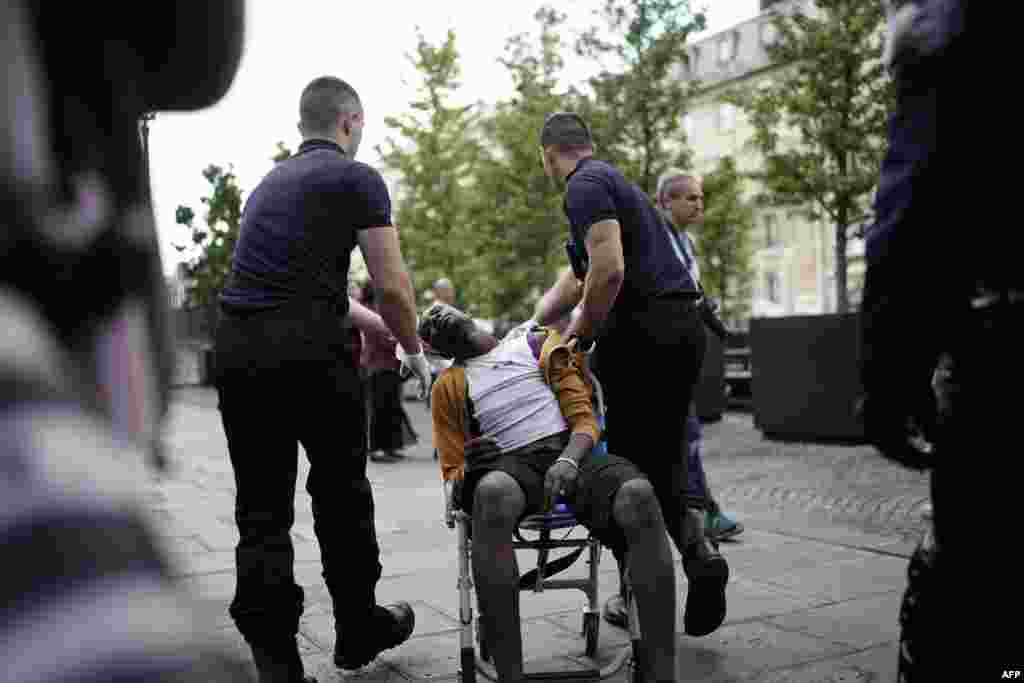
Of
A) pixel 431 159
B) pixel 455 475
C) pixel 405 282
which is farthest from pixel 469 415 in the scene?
pixel 431 159

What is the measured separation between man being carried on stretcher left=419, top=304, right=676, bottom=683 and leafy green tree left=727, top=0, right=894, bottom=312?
16.0 meters

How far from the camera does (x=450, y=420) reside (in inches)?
146

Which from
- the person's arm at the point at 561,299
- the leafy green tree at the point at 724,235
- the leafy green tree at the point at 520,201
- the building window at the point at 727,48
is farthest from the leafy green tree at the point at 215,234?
the building window at the point at 727,48

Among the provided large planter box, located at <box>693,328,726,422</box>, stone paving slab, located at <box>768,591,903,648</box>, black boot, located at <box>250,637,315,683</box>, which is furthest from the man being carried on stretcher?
Answer: large planter box, located at <box>693,328,726,422</box>

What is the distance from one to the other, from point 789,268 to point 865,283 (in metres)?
48.2

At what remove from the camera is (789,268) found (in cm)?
4841

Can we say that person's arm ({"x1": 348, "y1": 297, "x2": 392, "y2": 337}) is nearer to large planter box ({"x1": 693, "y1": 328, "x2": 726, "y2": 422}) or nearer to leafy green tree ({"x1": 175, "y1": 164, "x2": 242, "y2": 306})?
large planter box ({"x1": 693, "y1": 328, "x2": 726, "y2": 422})

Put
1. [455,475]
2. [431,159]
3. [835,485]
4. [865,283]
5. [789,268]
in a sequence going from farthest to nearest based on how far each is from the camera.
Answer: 1. [789,268]
2. [431,159]
3. [835,485]
4. [455,475]
5. [865,283]

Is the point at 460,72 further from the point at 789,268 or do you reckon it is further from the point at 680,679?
the point at 680,679

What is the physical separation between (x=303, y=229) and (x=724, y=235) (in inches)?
1101

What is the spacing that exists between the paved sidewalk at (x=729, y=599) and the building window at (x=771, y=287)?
142ft

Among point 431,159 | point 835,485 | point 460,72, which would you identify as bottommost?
point 835,485

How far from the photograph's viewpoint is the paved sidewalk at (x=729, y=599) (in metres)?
→ 3.78

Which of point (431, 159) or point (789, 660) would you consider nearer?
point (789, 660)
